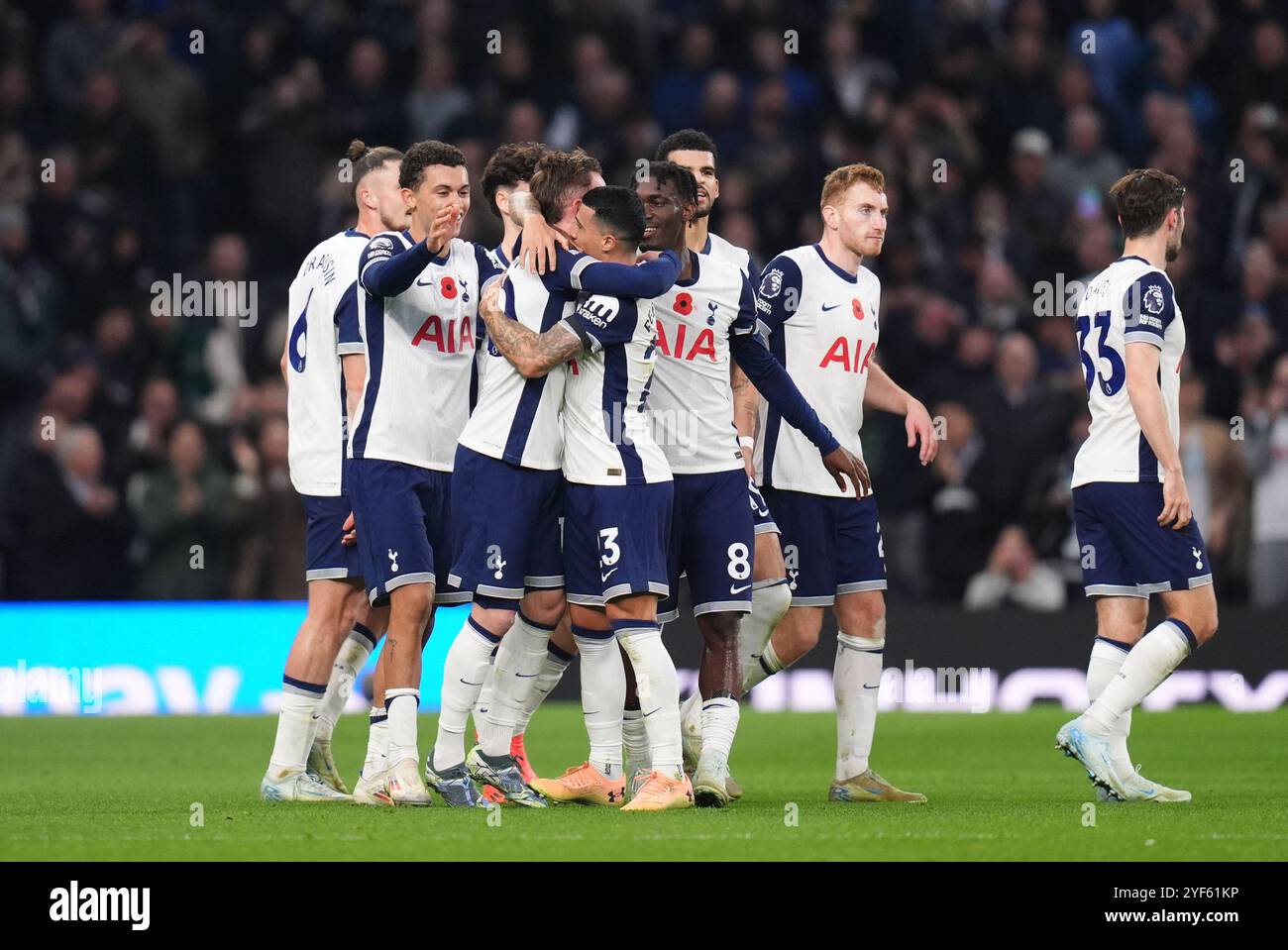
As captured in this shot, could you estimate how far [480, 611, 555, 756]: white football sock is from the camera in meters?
7.41

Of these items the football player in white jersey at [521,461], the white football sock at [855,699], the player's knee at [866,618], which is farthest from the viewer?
the player's knee at [866,618]

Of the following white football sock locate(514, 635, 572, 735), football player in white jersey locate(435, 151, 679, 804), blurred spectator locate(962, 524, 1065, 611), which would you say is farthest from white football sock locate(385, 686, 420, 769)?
blurred spectator locate(962, 524, 1065, 611)

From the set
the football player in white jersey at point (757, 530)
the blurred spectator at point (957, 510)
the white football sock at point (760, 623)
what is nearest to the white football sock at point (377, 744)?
the football player in white jersey at point (757, 530)

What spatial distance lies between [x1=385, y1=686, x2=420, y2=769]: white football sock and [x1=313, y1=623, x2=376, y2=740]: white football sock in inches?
37.4

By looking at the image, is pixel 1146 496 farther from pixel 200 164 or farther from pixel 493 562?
pixel 200 164

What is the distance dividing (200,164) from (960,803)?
429 inches

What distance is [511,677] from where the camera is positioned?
24.4 feet

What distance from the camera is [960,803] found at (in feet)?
24.9

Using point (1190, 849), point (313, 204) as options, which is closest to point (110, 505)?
point (313, 204)

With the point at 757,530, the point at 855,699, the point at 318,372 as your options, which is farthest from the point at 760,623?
the point at 318,372

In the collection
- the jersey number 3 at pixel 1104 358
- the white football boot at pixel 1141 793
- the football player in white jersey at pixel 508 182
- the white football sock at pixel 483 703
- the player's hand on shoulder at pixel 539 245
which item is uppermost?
the football player in white jersey at pixel 508 182

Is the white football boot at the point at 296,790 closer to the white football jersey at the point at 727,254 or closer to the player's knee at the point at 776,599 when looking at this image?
the player's knee at the point at 776,599

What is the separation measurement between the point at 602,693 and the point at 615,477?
0.81 metres

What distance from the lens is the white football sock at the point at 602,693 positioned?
7.20 m
